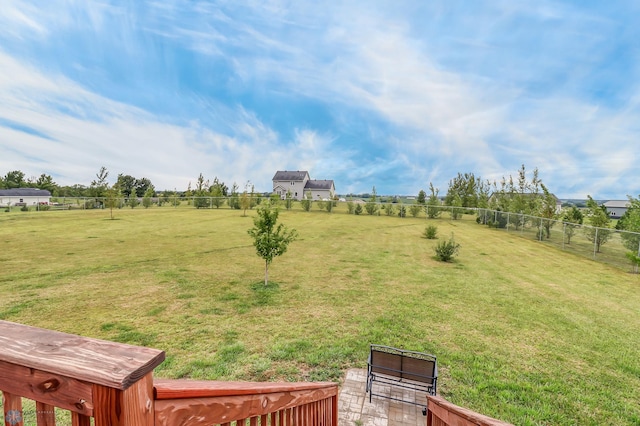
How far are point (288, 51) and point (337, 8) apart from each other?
9.24m

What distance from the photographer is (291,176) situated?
198 ft

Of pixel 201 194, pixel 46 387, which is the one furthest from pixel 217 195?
pixel 46 387

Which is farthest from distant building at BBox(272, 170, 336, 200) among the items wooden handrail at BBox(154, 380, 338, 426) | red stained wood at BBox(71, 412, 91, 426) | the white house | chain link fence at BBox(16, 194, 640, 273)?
red stained wood at BBox(71, 412, 91, 426)

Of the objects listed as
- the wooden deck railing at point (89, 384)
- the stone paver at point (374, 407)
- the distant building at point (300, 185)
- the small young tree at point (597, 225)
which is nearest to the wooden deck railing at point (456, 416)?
the wooden deck railing at point (89, 384)

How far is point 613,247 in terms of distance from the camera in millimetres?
12688

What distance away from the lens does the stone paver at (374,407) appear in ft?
11.1

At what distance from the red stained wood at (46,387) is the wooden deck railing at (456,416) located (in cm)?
163

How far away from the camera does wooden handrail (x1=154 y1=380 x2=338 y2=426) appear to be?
0.81 meters

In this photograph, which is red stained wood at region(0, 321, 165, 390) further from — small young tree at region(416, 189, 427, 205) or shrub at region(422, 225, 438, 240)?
small young tree at region(416, 189, 427, 205)

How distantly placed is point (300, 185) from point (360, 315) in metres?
54.2

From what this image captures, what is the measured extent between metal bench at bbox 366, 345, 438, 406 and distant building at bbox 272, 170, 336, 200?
54952 millimetres

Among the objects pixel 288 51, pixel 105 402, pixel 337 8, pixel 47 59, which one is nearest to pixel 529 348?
pixel 105 402

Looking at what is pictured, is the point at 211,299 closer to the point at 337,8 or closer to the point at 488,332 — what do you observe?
the point at 488,332

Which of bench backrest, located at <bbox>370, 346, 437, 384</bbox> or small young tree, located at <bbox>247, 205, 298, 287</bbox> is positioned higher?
small young tree, located at <bbox>247, 205, 298, 287</bbox>
